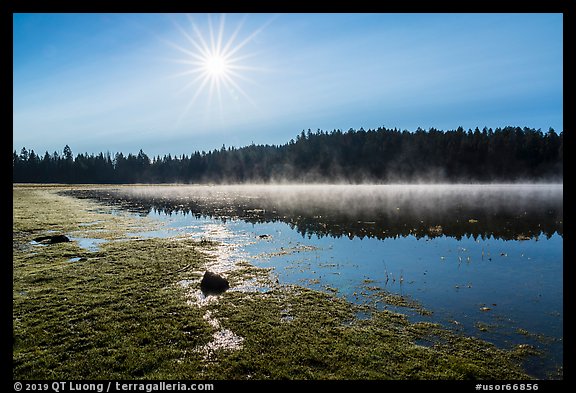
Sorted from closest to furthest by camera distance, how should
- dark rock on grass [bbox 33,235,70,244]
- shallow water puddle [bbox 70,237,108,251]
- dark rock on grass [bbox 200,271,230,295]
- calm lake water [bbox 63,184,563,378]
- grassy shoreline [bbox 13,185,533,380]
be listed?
grassy shoreline [bbox 13,185,533,380] < calm lake water [bbox 63,184,563,378] < dark rock on grass [bbox 200,271,230,295] < shallow water puddle [bbox 70,237,108,251] < dark rock on grass [bbox 33,235,70,244]

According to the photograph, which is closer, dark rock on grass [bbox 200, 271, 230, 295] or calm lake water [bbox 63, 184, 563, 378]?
calm lake water [bbox 63, 184, 563, 378]

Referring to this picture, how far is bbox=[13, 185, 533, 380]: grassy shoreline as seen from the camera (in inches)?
389

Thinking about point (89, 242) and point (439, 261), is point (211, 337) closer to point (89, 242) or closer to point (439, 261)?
point (439, 261)

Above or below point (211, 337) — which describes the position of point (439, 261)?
below

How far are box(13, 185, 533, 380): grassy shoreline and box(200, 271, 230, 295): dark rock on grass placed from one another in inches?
21.1

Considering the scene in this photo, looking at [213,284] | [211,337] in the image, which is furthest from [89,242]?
[211,337]

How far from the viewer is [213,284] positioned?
17.9m

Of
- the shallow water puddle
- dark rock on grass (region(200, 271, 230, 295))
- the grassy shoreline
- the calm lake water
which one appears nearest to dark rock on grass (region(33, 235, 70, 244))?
the shallow water puddle

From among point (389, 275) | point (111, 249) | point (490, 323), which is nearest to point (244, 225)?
point (111, 249)

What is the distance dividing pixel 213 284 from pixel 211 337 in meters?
A: 6.02

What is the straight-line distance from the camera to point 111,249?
88.6ft

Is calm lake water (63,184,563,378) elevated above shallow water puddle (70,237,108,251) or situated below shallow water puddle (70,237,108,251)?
below

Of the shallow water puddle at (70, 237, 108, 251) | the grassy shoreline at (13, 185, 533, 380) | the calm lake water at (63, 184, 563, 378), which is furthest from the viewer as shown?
the shallow water puddle at (70, 237, 108, 251)

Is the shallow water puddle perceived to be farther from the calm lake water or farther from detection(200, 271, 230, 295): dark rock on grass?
detection(200, 271, 230, 295): dark rock on grass
